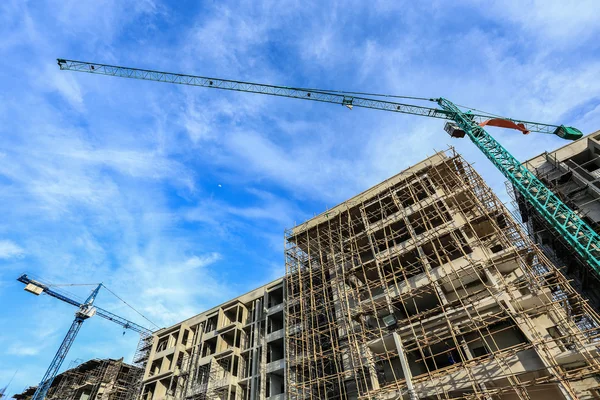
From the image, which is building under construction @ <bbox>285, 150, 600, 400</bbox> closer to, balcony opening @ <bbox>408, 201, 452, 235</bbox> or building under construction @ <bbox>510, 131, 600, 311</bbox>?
balcony opening @ <bbox>408, 201, 452, 235</bbox>

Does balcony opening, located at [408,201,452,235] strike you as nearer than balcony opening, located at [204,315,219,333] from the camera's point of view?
Yes

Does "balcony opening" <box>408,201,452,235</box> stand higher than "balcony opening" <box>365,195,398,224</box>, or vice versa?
"balcony opening" <box>365,195,398,224</box>

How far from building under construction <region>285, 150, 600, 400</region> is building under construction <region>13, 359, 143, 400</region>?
1166 inches

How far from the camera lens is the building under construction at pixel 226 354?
29.2 metres

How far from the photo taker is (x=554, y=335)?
60.0 feet

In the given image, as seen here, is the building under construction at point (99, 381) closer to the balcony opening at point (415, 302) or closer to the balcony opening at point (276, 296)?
the balcony opening at point (276, 296)

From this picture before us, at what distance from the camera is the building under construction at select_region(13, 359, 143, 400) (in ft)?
148

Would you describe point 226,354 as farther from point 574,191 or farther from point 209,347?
point 574,191

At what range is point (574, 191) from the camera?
2786 centimetres

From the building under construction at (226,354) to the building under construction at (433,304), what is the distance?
11.0 feet

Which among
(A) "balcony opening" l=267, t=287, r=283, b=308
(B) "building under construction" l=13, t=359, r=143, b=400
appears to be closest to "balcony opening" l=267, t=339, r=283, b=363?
(A) "balcony opening" l=267, t=287, r=283, b=308

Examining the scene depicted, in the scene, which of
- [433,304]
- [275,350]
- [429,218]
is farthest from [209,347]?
[429,218]

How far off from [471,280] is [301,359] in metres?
13.0

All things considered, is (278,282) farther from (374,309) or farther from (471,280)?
(471,280)
